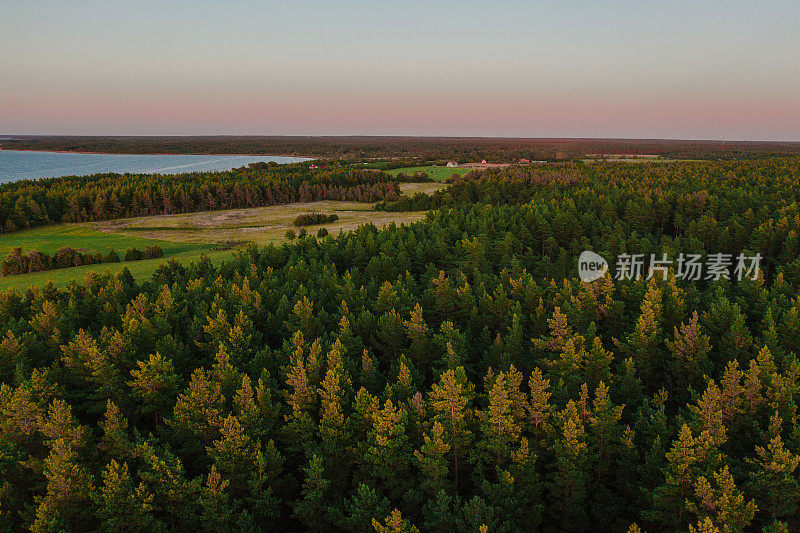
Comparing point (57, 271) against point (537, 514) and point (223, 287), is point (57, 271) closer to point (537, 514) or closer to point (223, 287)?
point (223, 287)

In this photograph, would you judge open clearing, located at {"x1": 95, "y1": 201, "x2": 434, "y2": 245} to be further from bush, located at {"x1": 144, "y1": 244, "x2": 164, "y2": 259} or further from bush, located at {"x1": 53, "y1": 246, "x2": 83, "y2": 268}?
bush, located at {"x1": 53, "y1": 246, "x2": 83, "y2": 268}

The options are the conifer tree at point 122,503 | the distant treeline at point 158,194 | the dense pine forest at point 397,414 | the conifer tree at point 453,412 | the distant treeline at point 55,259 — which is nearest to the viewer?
the conifer tree at point 122,503

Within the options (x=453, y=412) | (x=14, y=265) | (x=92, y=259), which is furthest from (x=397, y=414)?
(x=92, y=259)

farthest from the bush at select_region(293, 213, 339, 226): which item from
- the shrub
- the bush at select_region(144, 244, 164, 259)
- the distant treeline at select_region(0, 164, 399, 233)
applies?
the shrub

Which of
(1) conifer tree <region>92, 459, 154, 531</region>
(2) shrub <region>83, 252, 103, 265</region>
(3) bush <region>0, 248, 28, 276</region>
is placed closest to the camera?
(1) conifer tree <region>92, 459, 154, 531</region>

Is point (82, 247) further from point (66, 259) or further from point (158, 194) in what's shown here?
point (158, 194)

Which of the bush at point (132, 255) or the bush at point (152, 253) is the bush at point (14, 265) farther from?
the bush at point (152, 253)

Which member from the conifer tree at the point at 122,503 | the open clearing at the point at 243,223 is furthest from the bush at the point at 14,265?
the conifer tree at the point at 122,503
